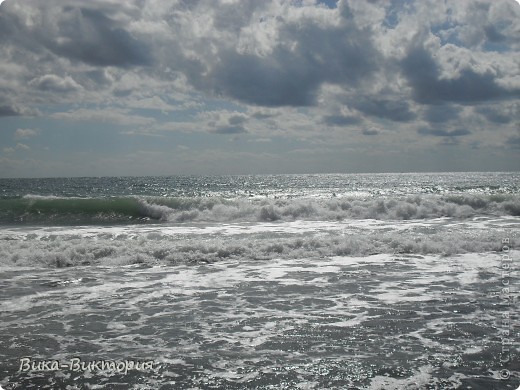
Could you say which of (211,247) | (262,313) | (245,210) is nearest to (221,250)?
(211,247)

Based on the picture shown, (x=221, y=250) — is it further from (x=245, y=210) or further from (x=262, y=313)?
(x=245, y=210)

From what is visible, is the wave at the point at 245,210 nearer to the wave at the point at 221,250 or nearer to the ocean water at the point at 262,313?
the ocean water at the point at 262,313

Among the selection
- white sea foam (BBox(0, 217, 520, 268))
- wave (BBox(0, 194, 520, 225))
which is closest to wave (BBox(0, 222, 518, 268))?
white sea foam (BBox(0, 217, 520, 268))

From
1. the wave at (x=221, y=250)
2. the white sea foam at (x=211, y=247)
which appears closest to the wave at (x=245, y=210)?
the white sea foam at (x=211, y=247)

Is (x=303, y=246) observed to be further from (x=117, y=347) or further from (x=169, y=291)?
(x=117, y=347)

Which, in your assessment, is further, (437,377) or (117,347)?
(117,347)

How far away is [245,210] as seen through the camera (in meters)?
24.9

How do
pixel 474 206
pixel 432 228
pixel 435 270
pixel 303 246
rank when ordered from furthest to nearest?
pixel 474 206, pixel 432 228, pixel 303 246, pixel 435 270

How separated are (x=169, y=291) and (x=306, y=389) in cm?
490

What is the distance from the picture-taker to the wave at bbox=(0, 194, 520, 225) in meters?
24.4

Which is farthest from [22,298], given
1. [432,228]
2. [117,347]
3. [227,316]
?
[432,228]

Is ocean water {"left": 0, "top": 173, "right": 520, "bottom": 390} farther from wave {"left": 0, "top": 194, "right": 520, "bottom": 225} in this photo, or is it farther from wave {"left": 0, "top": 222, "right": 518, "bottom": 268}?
wave {"left": 0, "top": 194, "right": 520, "bottom": 225}

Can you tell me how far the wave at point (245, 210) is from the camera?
24359 mm

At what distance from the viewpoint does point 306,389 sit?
188 inches
